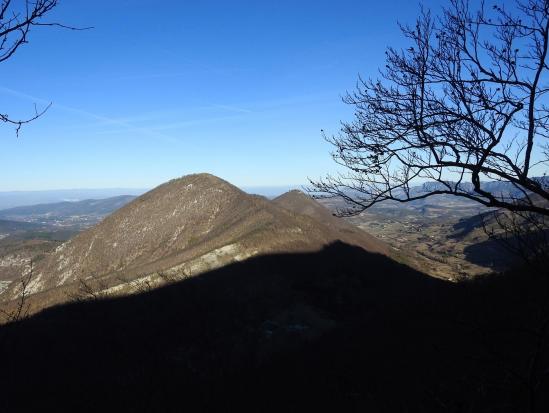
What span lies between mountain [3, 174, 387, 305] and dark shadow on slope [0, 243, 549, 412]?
3.12 meters

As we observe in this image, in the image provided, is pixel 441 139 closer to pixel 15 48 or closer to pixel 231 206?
pixel 15 48

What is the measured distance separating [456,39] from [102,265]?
6819 cm

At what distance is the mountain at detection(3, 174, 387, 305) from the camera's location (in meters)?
46.1

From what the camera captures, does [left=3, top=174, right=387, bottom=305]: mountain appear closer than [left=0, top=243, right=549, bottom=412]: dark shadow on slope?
No

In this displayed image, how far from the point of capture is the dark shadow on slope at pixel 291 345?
9609 millimetres

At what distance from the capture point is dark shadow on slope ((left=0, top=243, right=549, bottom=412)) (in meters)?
9.61

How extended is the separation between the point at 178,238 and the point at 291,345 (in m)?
38.7

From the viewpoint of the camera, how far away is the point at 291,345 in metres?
28.6

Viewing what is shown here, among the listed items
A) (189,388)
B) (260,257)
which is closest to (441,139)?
(189,388)

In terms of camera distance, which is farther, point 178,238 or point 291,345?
point 178,238

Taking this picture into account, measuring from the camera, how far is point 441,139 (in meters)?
7.82

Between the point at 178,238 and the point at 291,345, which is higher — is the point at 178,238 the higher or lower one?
the higher one

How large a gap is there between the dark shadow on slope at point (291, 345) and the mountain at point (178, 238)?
3122 millimetres

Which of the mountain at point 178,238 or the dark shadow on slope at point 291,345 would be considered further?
the mountain at point 178,238
